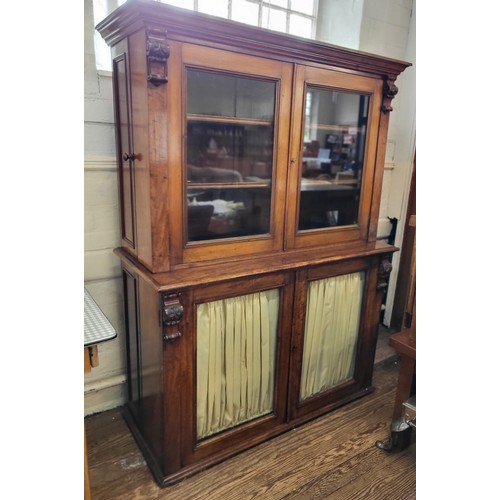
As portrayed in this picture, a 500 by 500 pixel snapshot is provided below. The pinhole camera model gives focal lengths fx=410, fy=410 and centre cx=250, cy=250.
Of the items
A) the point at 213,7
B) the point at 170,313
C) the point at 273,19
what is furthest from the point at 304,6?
the point at 170,313

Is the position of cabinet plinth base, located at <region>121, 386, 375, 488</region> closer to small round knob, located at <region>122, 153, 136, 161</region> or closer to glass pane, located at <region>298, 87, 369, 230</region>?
glass pane, located at <region>298, 87, 369, 230</region>

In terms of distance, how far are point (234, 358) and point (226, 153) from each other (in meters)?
0.88

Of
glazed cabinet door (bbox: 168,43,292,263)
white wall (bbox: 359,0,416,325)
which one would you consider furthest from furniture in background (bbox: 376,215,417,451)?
white wall (bbox: 359,0,416,325)

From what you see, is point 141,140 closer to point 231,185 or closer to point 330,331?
A: point 231,185

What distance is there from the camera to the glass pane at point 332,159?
189 cm

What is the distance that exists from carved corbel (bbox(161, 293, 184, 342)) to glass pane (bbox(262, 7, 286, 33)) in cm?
171

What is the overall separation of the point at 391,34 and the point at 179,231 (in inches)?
81.0

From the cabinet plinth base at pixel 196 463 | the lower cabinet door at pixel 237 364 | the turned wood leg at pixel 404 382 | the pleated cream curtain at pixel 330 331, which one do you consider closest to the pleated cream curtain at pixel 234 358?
the lower cabinet door at pixel 237 364

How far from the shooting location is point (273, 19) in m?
2.36

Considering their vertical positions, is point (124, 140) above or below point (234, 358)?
above
